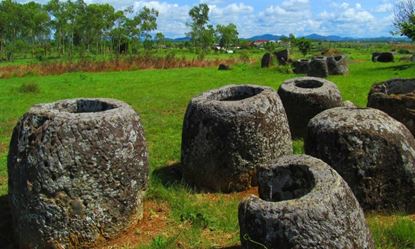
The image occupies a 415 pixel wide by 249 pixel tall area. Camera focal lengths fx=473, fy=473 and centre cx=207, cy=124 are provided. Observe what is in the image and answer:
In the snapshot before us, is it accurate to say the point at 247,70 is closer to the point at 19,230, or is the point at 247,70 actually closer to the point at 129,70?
the point at 129,70

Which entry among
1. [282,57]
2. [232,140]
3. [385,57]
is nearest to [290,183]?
[232,140]

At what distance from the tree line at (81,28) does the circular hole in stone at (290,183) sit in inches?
2428

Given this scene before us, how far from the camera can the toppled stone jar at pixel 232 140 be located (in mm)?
8570

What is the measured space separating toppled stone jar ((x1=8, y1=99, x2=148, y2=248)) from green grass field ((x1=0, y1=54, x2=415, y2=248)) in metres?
0.59

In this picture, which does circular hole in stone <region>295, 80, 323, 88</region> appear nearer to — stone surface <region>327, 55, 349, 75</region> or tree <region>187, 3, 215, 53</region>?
stone surface <region>327, 55, 349, 75</region>

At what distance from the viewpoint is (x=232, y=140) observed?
8.58m

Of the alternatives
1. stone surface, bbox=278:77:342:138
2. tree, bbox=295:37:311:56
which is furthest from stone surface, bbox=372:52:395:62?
stone surface, bbox=278:77:342:138

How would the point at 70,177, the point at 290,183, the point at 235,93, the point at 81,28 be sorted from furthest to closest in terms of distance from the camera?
the point at 81,28 < the point at 235,93 < the point at 70,177 < the point at 290,183

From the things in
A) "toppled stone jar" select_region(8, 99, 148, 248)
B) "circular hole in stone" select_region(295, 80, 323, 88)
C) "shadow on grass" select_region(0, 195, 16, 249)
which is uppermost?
"circular hole in stone" select_region(295, 80, 323, 88)

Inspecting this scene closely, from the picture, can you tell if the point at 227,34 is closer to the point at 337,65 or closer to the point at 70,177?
the point at 337,65

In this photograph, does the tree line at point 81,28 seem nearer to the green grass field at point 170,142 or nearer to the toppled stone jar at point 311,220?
the green grass field at point 170,142

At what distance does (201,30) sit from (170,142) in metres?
72.5

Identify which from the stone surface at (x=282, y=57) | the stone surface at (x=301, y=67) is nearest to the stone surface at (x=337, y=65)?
the stone surface at (x=301, y=67)

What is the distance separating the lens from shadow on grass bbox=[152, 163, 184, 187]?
9.26 meters
